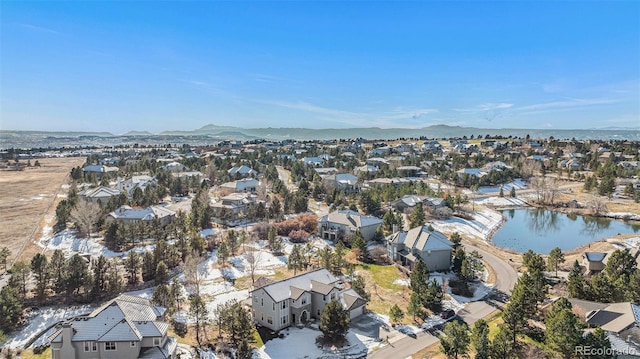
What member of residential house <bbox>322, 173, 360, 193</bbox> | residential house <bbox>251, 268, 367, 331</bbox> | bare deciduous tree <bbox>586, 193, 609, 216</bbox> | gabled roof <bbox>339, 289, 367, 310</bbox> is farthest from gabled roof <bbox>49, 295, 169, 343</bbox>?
bare deciduous tree <bbox>586, 193, 609, 216</bbox>

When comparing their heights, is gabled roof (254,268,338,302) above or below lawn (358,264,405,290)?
above

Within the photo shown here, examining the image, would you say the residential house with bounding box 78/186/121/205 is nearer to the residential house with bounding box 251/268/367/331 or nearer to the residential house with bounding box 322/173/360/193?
the residential house with bounding box 322/173/360/193

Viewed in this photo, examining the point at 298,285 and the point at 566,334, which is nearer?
the point at 566,334

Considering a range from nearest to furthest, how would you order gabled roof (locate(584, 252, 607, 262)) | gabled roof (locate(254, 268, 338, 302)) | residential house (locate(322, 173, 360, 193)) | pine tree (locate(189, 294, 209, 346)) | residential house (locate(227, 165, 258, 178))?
pine tree (locate(189, 294, 209, 346)), gabled roof (locate(254, 268, 338, 302)), gabled roof (locate(584, 252, 607, 262)), residential house (locate(322, 173, 360, 193)), residential house (locate(227, 165, 258, 178))

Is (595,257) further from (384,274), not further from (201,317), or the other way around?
(201,317)

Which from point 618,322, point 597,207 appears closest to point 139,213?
point 618,322

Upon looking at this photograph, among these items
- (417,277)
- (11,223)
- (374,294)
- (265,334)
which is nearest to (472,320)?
(417,277)

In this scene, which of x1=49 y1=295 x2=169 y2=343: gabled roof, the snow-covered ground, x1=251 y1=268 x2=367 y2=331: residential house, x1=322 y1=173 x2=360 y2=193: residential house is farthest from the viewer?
x1=322 y1=173 x2=360 y2=193: residential house
